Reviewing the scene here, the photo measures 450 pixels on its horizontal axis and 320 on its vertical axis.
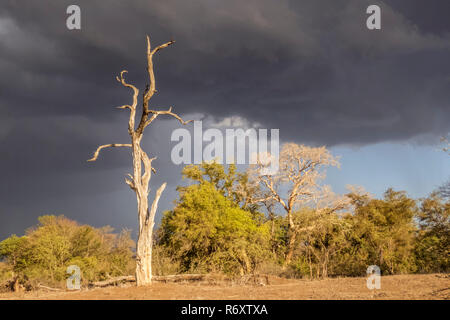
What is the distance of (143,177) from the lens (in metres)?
13.5

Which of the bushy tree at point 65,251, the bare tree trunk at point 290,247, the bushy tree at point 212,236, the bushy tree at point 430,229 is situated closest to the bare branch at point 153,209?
the bushy tree at point 212,236

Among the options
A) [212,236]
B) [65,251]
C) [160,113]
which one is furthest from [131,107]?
[65,251]

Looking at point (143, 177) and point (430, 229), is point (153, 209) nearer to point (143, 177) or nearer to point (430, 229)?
point (143, 177)

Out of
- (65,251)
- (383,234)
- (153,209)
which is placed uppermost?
(153,209)

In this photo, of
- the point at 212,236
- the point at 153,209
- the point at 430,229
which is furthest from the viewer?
the point at 430,229

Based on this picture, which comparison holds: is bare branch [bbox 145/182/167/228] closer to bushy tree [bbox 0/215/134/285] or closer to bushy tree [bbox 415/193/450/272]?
bushy tree [bbox 0/215/134/285]

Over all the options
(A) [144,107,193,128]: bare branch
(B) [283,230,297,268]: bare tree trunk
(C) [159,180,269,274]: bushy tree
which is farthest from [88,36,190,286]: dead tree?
(B) [283,230,297,268]: bare tree trunk

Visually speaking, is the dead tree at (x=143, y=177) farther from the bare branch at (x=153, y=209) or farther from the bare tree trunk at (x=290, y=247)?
the bare tree trunk at (x=290, y=247)

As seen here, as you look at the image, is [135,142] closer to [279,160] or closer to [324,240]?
[279,160]

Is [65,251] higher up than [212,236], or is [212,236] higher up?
[212,236]

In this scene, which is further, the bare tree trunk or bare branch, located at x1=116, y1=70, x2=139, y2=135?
the bare tree trunk

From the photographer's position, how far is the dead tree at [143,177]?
505 inches

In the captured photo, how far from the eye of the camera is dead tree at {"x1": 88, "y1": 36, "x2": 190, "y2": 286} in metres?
→ 12.8
